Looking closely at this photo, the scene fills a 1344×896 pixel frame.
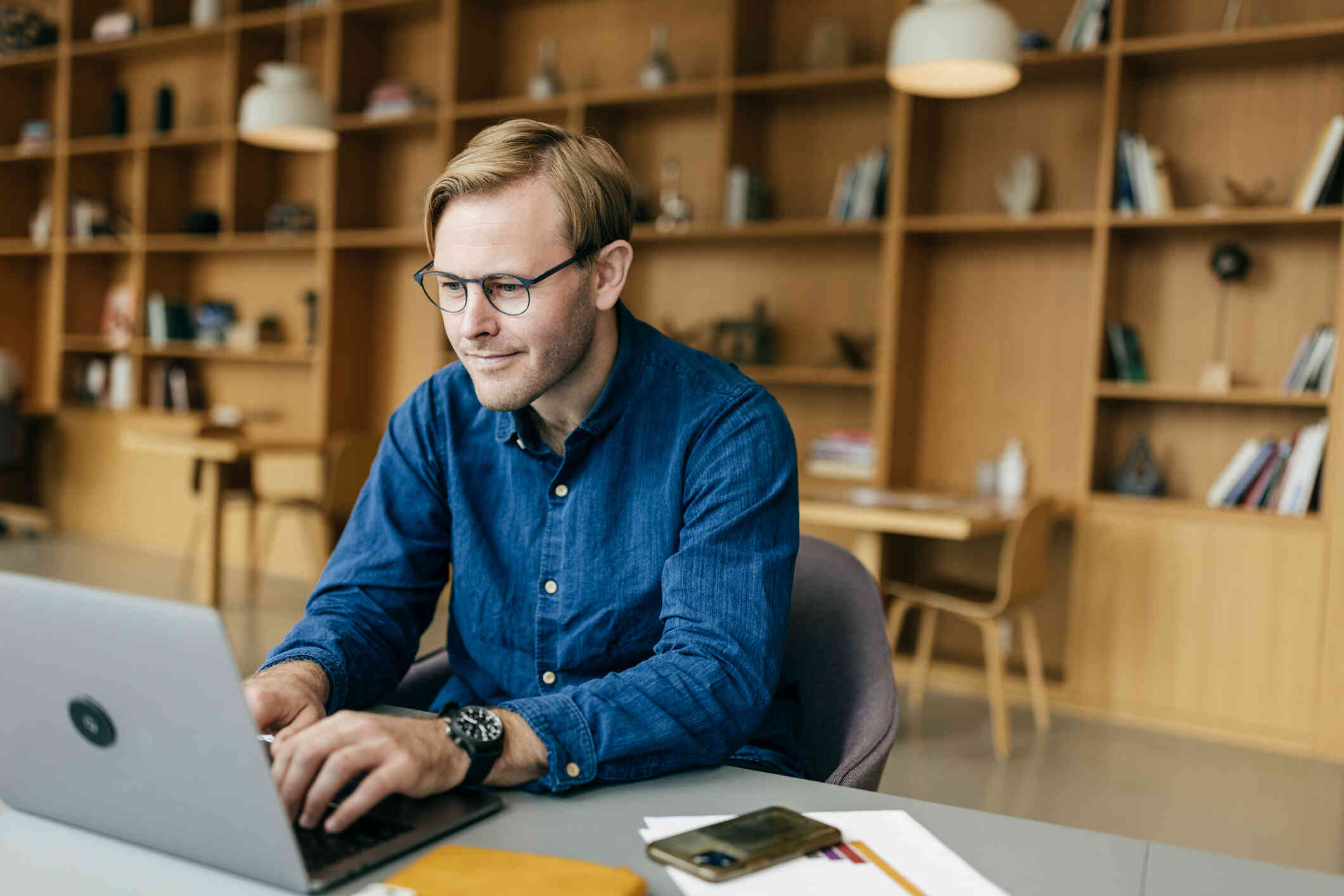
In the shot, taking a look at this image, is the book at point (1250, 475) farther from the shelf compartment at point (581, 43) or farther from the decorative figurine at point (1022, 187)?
the shelf compartment at point (581, 43)

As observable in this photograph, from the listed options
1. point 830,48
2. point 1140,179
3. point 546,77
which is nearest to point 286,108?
point 546,77

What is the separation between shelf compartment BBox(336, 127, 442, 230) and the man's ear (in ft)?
14.8

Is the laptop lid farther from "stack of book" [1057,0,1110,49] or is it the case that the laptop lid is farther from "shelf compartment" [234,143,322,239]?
"shelf compartment" [234,143,322,239]

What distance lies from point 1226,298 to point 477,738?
146 inches

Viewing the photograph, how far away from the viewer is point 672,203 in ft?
15.4

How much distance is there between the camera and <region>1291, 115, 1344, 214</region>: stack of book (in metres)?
3.50

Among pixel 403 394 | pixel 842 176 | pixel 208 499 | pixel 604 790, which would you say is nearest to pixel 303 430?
pixel 403 394

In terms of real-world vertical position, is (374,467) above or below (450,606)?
above

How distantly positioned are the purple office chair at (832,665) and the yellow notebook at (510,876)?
56 centimetres

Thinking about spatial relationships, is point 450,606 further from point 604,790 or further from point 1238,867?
point 1238,867

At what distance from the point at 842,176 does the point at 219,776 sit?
13.3 ft

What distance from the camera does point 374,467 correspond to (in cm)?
147

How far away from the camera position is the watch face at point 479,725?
97cm

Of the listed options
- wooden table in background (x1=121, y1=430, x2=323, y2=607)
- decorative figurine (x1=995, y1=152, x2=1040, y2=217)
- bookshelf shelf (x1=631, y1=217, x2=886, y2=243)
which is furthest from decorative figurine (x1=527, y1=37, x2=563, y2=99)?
decorative figurine (x1=995, y1=152, x2=1040, y2=217)
